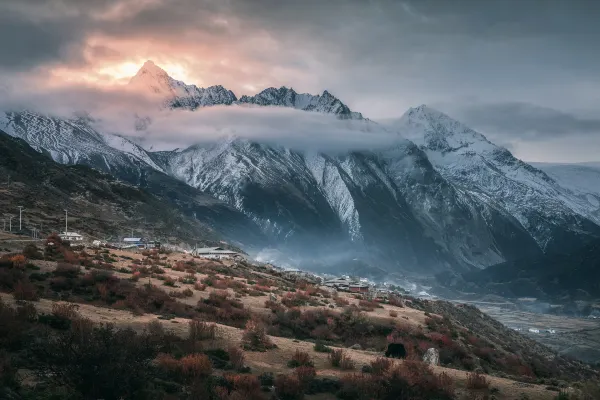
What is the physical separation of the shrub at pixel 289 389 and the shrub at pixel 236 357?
7.49ft

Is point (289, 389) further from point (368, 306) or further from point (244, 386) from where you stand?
point (368, 306)

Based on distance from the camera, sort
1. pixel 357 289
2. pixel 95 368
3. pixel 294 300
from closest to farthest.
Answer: pixel 95 368
pixel 294 300
pixel 357 289

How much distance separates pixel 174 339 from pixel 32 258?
71.2 feet

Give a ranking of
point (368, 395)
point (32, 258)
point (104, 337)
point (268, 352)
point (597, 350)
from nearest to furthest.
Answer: point (104, 337) → point (368, 395) → point (268, 352) → point (32, 258) → point (597, 350)

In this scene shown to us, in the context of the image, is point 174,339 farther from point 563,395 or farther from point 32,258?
point 32,258

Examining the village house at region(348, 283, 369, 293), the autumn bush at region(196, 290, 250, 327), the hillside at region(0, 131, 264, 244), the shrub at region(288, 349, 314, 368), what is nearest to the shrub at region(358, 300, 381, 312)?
the autumn bush at region(196, 290, 250, 327)

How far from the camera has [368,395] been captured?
70.0 ft

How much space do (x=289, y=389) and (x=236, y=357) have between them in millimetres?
3619

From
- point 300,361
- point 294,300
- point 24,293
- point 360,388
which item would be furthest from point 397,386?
point 294,300

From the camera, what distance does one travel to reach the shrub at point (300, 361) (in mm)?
25469

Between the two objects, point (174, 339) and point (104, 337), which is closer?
point (104, 337)

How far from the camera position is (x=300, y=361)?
25719mm

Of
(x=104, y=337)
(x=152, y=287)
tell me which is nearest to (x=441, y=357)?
(x=152, y=287)

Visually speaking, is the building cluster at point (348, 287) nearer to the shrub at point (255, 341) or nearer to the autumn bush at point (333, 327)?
the autumn bush at point (333, 327)
